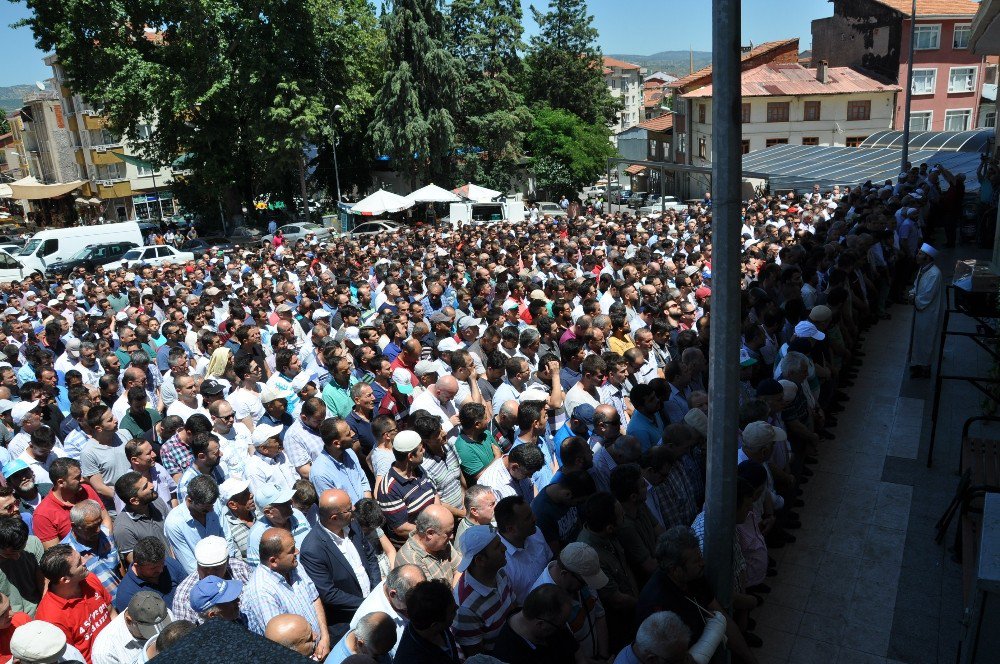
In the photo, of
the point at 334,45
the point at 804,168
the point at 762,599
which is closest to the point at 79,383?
the point at 762,599

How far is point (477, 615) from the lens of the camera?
12.7ft

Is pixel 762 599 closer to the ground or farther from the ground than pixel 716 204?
closer to the ground

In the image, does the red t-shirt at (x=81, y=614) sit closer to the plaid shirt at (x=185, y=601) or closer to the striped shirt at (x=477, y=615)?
the plaid shirt at (x=185, y=601)

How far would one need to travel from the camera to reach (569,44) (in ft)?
182

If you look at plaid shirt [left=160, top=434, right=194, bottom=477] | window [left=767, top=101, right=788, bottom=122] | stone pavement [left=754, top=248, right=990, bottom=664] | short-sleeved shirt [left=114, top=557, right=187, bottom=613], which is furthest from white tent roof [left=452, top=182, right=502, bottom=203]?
A: short-sleeved shirt [left=114, top=557, right=187, bottom=613]

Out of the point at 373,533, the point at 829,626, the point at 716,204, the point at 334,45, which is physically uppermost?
the point at 334,45

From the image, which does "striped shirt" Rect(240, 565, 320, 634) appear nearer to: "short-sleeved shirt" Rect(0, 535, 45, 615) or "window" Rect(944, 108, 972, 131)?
"short-sleeved shirt" Rect(0, 535, 45, 615)

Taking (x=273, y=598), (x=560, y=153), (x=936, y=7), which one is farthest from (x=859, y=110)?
(x=273, y=598)

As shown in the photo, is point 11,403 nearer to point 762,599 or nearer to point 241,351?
point 241,351

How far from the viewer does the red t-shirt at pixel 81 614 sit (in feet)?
13.5

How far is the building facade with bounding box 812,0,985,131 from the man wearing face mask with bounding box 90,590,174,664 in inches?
1758

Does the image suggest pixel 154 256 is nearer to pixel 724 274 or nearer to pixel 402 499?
pixel 402 499

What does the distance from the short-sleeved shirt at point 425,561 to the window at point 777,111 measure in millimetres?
43195

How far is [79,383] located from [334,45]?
29.0 metres
